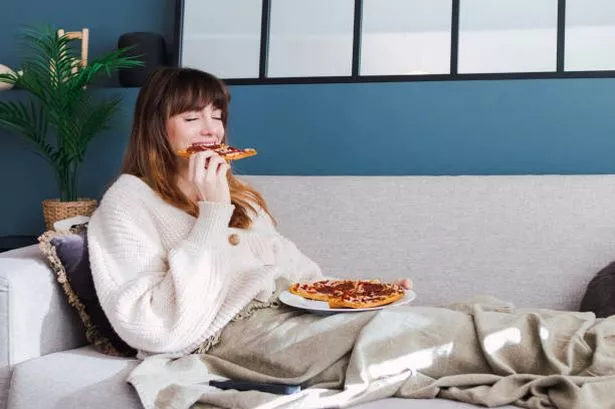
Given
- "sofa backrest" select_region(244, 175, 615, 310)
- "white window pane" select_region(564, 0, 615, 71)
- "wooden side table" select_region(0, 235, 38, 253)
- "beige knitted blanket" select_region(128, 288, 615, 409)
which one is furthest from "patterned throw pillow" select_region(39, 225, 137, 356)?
"white window pane" select_region(564, 0, 615, 71)

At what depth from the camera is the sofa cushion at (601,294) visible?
2037mm

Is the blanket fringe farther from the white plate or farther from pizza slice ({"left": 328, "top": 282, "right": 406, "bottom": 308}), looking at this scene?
pizza slice ({"left": 328, "top": 282, "right": 406, "bottom": 308})

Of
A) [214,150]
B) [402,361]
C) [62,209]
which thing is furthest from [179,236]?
[62,209]

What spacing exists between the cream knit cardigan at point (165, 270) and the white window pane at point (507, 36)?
1472mm

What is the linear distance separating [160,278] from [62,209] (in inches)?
63.3

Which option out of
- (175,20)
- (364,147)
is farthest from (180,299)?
(175,20)

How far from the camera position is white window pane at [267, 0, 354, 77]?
3.17 m

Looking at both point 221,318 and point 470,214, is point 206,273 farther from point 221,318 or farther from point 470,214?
point 470,214

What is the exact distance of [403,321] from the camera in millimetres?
1648

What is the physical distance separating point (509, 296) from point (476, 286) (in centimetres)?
9

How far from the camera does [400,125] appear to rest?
3.00 metres

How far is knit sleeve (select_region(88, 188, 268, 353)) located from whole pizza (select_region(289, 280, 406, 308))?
0.12 metres

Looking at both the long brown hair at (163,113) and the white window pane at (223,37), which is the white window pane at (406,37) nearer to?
the white window pane at (223,37)

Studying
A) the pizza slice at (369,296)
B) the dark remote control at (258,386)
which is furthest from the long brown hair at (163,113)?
the dark remote control at (258,386)
